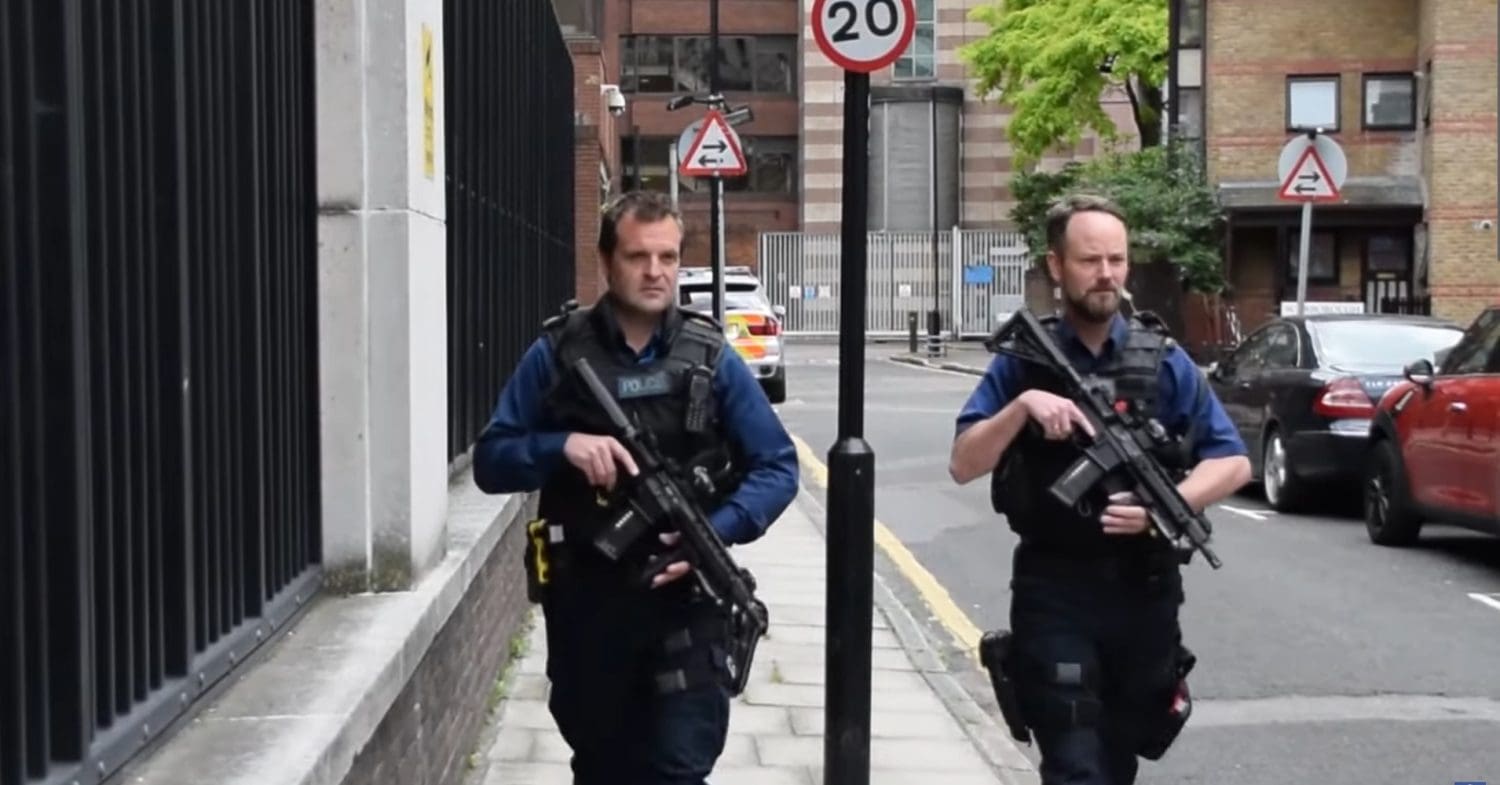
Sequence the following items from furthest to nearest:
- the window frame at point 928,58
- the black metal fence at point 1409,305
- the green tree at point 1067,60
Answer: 1. the window frame at point 928,58
2. the green tree at point 1067,60
3. the black metal fence at point 1409,305

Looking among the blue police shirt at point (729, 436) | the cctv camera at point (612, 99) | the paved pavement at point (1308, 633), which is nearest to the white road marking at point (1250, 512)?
the paved pavement at point (1308, 633)

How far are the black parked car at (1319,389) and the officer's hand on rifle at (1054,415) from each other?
1015cm

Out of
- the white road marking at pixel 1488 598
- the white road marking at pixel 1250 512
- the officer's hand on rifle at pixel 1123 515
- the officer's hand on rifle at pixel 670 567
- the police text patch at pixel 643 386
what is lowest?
the white road marking at pixel 1250 512

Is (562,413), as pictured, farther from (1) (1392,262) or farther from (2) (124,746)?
(1) (1392,262)

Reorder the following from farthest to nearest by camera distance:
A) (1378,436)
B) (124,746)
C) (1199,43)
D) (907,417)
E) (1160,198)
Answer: (1199,43) → (1160,198) → (907,417) → (1378,436) → (124,746)

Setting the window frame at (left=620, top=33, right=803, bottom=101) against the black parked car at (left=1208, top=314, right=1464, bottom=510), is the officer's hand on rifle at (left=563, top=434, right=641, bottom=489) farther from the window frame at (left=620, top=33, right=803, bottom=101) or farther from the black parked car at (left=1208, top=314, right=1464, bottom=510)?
the window frame at (left=620, top=33, right=803, bottom=101)

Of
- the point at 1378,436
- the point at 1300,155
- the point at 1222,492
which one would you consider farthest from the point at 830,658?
the point at 1300,155

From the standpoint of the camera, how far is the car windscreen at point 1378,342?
1509 centimetres

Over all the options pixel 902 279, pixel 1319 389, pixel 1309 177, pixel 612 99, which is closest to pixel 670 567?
pixel 1319 389

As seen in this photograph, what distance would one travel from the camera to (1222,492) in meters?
4.98

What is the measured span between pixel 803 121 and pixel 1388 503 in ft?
180

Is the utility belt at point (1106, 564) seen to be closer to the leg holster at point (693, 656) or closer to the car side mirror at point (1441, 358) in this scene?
the leg holster at point (693, 656)

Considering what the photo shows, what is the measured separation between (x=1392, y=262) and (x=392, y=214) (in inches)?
1526

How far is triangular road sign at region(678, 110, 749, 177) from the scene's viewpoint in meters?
15.2
